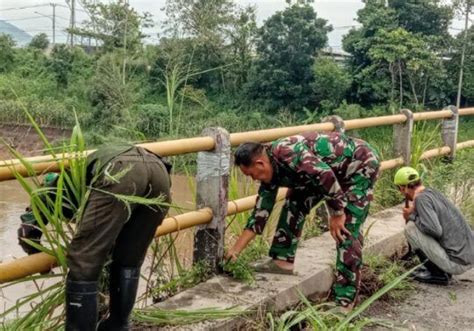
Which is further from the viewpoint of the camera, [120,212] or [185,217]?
[185,217]

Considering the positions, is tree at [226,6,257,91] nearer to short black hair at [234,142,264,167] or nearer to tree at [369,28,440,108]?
tree at [369,28,440,108]

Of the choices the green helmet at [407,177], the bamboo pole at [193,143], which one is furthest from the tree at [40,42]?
the green helmet at [407,177]

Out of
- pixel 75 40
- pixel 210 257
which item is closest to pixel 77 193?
pixel 210 257

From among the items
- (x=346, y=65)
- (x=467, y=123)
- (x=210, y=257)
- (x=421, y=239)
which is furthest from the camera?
(x=346, y=65)

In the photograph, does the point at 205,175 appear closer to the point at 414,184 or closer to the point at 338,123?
the point at 338,123

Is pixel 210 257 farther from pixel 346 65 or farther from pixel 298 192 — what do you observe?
pixel 346 65

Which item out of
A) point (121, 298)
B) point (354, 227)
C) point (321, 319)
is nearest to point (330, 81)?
point (354, 227)

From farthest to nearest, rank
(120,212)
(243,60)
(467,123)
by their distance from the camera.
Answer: (243,60)
(467,123)
(120,212)

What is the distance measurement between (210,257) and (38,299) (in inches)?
48.6

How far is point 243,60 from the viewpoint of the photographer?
1351 inches

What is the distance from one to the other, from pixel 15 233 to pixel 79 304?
12.7 m

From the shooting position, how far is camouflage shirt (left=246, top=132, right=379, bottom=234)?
3.38 metres

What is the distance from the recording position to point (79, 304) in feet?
8.14

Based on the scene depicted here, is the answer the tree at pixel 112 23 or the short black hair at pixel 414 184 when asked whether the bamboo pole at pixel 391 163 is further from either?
the tree at pixel 112 23
